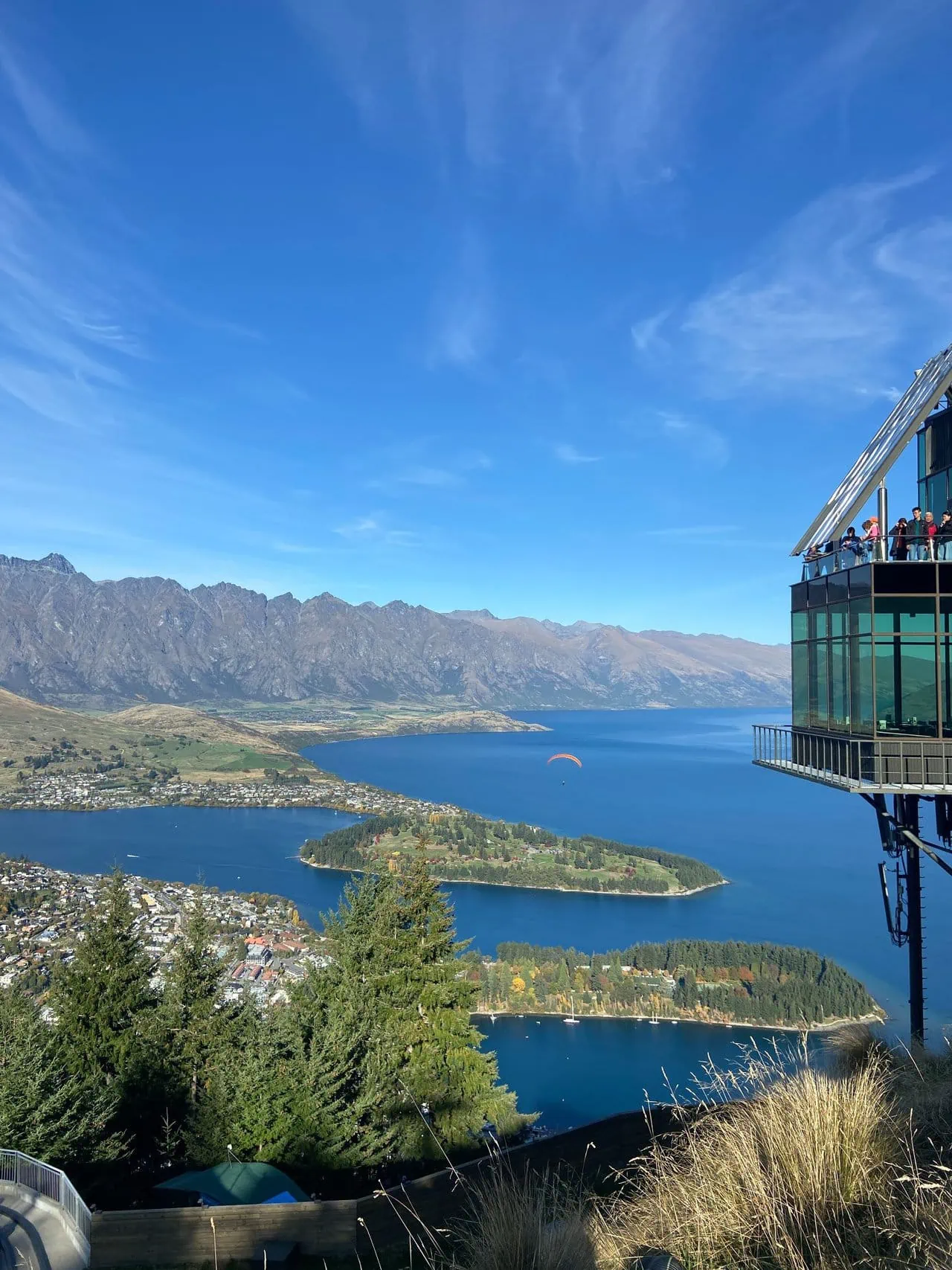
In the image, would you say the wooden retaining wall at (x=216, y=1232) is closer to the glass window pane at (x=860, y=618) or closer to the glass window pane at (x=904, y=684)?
the glass window pane at (x=904, y=684)

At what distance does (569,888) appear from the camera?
3255 inches

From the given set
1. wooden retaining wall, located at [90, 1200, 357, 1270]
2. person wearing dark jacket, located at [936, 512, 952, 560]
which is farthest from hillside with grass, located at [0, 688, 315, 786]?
person wearing dark jacket, located at [936, 512, 952, 560]

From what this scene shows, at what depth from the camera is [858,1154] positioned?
13.7 ft

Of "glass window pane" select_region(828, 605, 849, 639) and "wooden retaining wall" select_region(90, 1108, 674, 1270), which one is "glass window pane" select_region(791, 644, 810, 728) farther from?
"wooden retaining wall" select_region(90, 1108, 674, 1270)

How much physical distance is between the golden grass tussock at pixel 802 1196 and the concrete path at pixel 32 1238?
16.3ft

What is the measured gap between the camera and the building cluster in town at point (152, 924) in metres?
42.7

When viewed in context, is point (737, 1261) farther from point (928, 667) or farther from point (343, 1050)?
point (343, 1050)

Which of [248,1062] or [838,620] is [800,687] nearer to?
[838,620]

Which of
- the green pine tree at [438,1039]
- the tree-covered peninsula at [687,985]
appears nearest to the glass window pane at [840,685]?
the green pine tree at [438,1039]

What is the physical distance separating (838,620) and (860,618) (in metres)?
0.62

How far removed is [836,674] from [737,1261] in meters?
8.30

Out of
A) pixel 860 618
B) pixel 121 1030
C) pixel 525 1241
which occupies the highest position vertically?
pixel 860 618

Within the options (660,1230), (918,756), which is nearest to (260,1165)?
(660,1230)

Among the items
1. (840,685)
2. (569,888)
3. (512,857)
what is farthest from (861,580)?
(512,857)
